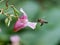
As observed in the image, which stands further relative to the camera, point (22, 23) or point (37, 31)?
point (37, 31)

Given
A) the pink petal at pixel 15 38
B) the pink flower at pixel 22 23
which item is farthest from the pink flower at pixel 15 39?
the pink flower at pixel 22 23

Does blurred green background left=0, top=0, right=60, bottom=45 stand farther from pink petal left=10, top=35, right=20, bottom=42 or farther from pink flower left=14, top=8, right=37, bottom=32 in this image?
pink flower left=14, top=8, right=37, bottom=32

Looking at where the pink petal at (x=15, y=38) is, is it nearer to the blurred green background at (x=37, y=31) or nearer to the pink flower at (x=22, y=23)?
the blurred green background at (x=37, y=31)

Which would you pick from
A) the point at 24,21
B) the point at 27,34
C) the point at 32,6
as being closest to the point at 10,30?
the point at 27,34

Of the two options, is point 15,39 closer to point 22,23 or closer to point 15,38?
point 15,38

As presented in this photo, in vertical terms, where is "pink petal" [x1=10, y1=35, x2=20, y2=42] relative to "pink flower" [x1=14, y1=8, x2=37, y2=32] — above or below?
below

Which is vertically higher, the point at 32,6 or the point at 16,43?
the point at 32,6

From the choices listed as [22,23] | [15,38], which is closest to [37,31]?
[15,38]

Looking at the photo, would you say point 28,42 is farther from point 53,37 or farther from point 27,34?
point 53,37

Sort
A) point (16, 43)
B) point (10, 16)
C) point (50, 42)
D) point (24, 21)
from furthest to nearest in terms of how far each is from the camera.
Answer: point (50, 42) → point (16, 43) → point (24, 21) → point (10, 16)

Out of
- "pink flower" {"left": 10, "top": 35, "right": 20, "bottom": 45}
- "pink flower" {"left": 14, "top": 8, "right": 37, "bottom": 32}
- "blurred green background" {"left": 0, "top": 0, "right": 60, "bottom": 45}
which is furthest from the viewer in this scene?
"blurred green background" {"left": 0, "top": 0, "right": 60, "bottom": 45}

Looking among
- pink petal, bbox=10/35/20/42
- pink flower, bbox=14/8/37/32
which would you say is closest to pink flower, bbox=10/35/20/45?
pink petal, bbox=10/35/20/42
